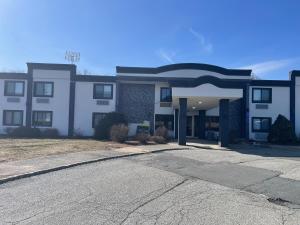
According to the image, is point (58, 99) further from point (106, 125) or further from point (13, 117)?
point (106, 125)

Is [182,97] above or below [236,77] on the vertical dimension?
below

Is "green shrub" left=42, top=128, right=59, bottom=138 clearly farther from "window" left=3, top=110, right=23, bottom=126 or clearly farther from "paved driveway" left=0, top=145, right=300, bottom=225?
"paved driveway" left=0, top=145, right=300, bottom=225

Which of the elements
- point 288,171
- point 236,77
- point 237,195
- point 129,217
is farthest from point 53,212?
point 236,77

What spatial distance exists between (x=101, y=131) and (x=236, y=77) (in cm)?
1468

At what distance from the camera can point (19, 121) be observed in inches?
1417

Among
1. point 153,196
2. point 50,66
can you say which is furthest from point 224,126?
point 50,66

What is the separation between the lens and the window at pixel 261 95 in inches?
1423

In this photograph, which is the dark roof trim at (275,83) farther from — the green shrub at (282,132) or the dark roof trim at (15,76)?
the dark roof trim at (15,76)

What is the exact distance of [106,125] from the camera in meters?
32.5

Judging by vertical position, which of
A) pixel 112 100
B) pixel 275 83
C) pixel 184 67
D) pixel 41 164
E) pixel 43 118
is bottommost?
pixel 41 164

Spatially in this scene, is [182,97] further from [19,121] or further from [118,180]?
[19,121]

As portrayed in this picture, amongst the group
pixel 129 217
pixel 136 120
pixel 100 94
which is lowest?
pixel 129 217

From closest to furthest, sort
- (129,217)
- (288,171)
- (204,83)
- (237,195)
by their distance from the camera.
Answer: (129,217)
(237,195)
(288,171)
(204,83)

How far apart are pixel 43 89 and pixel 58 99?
1839mm
